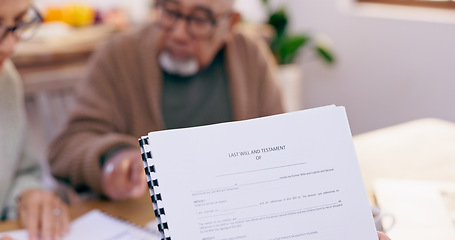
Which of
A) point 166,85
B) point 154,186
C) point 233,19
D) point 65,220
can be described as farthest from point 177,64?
point 154,186

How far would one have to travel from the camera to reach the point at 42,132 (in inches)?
65.6

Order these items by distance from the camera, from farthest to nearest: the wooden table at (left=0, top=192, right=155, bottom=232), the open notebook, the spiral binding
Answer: the wooden table at (left=0, top=192, right=155, bottom=232)
the open notebook
the spiral binding

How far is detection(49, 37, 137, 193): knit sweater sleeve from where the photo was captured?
4.06ft

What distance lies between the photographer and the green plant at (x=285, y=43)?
2.76 meters

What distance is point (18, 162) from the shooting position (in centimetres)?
131

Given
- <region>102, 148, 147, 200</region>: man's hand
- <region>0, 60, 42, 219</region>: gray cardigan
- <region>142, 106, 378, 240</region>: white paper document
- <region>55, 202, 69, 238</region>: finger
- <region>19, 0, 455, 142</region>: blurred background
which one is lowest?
<region>142, 106, 378, 240</region>: white paper document

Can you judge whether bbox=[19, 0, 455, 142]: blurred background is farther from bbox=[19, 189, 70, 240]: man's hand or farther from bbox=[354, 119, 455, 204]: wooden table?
bbox=[19, 189, 70, 240]: man's hand

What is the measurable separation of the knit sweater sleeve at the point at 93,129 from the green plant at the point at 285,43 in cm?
145

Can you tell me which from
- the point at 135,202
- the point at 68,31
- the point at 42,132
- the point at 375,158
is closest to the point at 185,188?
the point at 135,202

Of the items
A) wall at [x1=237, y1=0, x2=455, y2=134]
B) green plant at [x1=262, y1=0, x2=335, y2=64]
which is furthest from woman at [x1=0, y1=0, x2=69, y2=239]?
green plant at [x1=262, y1=0, x2=335, y2=64]

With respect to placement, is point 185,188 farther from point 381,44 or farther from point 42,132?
point 381,44

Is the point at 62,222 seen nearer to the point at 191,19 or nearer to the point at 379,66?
the point at 191,19

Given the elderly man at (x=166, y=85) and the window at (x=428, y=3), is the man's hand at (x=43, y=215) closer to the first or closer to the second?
the elderly man at (x=166, y=85)

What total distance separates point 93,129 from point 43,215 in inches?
16.2
